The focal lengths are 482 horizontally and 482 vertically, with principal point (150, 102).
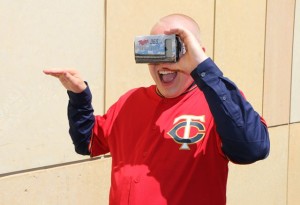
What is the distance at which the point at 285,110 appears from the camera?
16.6ft

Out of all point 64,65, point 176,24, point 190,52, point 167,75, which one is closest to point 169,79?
point 167,75

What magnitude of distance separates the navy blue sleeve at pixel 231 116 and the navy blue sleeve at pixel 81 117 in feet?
1.97

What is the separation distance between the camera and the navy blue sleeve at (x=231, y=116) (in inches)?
64.1

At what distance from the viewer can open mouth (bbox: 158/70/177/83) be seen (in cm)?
199

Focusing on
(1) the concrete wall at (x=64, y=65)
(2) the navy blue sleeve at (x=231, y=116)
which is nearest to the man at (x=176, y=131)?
(2) the navy blue sleeve at (x=231, y=116)

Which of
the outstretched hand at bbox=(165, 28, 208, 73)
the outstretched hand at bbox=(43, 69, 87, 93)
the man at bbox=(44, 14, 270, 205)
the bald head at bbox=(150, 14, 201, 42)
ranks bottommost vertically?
the man at bbox=(44, 14, 270, 205)

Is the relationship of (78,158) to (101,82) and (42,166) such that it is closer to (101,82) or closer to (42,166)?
A: (42,166)

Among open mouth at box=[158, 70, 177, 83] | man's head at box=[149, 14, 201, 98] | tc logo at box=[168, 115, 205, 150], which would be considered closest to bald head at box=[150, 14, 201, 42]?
man's head at box=[149, 14, 201, 98]

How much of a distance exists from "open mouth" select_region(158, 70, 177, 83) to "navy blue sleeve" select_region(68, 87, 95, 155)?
33 cm

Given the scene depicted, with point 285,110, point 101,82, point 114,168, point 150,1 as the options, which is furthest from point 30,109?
point 285,110

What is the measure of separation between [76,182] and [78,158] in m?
0.15

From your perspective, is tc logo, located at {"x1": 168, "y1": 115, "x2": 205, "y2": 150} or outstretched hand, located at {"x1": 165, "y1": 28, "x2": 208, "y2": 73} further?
tc logo, located at {"x1": 168, "y1": 115, "x2": 205, "y2": 150}

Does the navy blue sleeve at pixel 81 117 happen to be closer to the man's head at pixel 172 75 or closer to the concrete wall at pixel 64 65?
the man's head at pixel 172 75

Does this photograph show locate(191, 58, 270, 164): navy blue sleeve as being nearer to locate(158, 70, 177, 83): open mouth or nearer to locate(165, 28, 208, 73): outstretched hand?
locate(165, 28, 208, 73): outstretched hand
